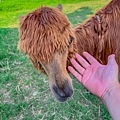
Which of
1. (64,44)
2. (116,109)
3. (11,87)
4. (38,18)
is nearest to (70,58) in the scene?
(64,44)

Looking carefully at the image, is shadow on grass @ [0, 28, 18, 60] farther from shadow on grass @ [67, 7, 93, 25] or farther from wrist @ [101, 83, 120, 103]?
wrist @ [101, 83, 120, 103]

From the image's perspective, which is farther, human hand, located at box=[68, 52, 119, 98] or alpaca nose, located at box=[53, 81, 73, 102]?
alpaca nose, located at box=[53, 81, 73, 102]

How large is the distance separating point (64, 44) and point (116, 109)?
83cm

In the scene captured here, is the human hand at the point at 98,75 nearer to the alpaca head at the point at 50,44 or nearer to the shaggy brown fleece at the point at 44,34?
the alpaca head at the point at 50,44

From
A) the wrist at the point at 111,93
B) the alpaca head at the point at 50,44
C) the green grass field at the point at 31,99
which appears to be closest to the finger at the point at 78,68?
the alpaca head at the point at 50,44

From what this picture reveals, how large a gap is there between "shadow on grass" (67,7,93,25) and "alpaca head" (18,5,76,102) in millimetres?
4392

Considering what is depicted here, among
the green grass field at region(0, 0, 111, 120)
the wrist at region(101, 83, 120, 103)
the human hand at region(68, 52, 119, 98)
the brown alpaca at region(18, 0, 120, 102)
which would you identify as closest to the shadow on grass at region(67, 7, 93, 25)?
the green grass field at region(0, 0, 111, 120)

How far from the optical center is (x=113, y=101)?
5.55 ft

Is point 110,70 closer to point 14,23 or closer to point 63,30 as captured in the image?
point 63,30

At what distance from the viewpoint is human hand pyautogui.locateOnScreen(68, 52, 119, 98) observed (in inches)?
73.0

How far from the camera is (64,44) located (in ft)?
7.41

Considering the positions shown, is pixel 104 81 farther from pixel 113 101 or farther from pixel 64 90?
pixel 64 90

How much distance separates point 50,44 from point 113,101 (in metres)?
0.76

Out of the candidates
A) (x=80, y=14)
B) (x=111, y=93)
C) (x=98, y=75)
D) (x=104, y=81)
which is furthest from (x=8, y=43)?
(x=111, y=93)
